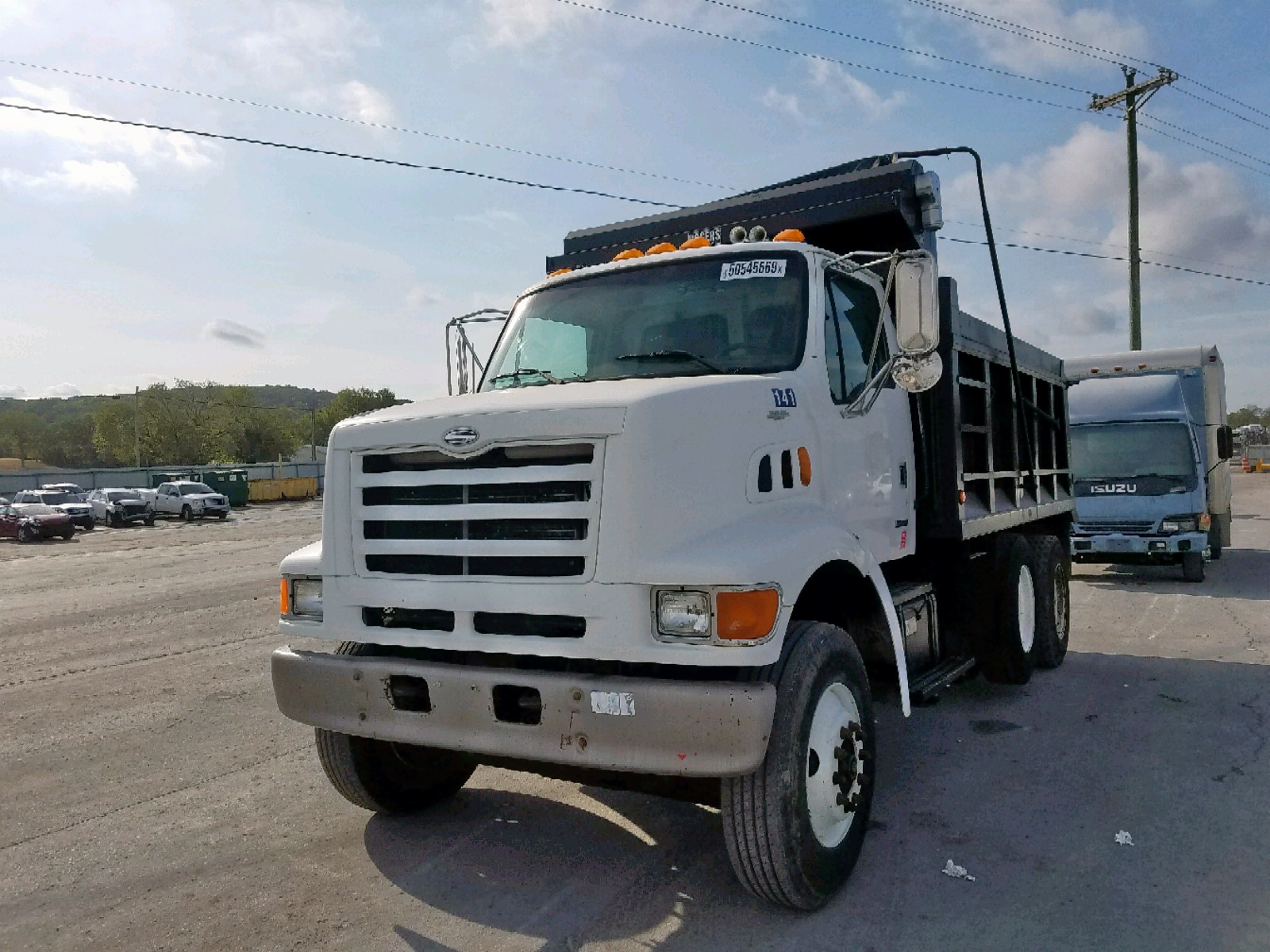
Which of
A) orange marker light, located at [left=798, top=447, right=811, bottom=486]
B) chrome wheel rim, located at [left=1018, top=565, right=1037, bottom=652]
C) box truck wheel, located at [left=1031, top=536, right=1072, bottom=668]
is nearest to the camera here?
orange marker light, located at [left=798, top=447, right=811, bottom=486]

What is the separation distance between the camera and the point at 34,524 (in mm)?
31047

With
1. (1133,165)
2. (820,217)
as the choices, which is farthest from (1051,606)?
(1133,165)

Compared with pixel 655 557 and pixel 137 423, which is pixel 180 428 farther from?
pixel 655 557

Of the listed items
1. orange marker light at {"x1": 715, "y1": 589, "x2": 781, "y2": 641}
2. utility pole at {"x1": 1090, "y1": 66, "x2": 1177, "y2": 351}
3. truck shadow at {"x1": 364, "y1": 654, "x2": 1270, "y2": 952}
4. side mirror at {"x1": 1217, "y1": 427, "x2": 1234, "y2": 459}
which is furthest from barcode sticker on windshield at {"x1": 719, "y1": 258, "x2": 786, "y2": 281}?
utility pole at {"x1": 1090, "y1": 66, "x2": 1177, "y2": 351}

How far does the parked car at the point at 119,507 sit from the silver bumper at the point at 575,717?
125 feet

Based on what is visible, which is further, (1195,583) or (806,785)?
(1195,583)

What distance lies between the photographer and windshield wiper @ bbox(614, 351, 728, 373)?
13.9 ft

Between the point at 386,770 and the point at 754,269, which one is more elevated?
the point at 754,269

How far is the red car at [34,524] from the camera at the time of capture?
31078mm

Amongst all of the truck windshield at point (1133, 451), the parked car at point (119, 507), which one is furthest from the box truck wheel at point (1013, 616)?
the parked car at point (119, 507)

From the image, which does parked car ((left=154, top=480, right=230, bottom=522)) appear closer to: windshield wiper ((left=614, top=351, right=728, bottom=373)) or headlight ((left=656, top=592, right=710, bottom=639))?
windshield wiper ((left=614, top=351, right=728, bottom=373))

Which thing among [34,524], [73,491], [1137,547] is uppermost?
[73,491]

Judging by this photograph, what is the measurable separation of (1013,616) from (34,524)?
3250 cm

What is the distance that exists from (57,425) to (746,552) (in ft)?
512
